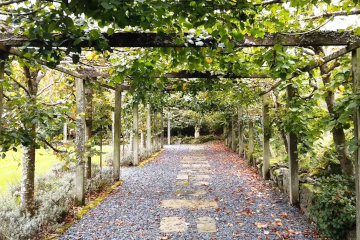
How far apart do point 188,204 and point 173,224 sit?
47.2 inches

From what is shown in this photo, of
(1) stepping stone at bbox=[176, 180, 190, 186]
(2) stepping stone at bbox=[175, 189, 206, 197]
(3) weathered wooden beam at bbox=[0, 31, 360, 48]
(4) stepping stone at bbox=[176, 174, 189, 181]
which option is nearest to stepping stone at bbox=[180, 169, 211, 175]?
(4) stepping stone at bbox=[176, 174, 189, 181]

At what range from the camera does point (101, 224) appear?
458cm

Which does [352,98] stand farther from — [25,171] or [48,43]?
[25,171]

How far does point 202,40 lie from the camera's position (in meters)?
3.17

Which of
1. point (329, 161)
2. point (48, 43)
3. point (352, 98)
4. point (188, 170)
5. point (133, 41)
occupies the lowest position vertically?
point (188, 170)

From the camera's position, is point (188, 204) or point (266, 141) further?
point (266, 141)

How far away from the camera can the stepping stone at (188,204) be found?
18.2 feet

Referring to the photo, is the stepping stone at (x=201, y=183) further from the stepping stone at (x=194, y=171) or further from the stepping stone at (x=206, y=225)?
the stepping stone at (x=206, y=225)

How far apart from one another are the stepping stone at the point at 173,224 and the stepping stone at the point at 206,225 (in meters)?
0.24

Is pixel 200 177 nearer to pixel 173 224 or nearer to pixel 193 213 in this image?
pixel 193 213

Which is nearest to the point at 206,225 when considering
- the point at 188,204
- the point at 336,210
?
the point at 188,204

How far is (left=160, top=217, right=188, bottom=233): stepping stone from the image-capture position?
432 cm

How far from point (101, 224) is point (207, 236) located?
5.88ft

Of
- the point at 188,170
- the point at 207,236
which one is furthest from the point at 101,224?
the point at 188,170
